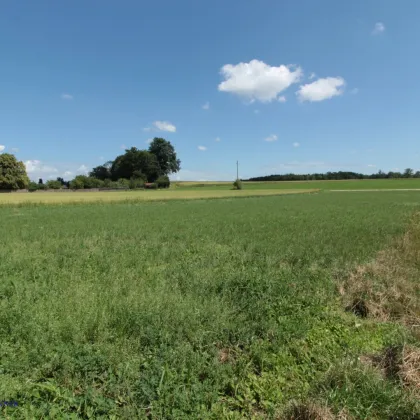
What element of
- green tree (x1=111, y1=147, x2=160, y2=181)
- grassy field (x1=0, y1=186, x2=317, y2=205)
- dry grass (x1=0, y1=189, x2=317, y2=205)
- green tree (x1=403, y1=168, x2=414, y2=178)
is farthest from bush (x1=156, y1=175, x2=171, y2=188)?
green tree (x1=403, y1=168, x2=414, y2=178)

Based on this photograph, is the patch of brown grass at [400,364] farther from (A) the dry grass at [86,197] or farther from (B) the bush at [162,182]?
(B) the bush at [162,182]

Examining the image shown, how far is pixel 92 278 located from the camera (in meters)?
7.18

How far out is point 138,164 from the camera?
4978 inches

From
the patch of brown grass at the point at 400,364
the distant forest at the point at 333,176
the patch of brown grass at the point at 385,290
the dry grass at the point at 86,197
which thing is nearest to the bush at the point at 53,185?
the dry grass at the point at 86,197

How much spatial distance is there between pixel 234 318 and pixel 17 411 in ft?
10.7

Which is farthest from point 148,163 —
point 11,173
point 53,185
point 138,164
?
point 11,173

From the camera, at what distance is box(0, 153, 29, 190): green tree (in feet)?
291

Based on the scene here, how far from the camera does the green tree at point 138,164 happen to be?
12569 centimetres

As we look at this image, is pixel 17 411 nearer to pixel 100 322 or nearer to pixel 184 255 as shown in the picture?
A: pixel 100 322

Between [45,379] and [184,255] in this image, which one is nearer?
[45,379]

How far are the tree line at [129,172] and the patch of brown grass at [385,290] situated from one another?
102 m

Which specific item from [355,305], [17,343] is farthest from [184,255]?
[17,343]

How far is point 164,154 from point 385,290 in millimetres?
132126

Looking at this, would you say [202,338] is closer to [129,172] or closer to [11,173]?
[11,173]
